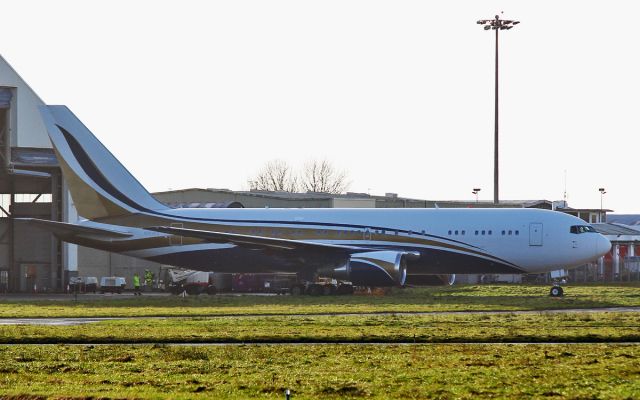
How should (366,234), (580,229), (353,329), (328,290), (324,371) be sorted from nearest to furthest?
(324,371)
(353,329)
(580,229)
(366,234)
(328,290)

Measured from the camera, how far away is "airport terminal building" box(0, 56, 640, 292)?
235ft

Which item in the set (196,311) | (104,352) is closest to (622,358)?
(104,352)

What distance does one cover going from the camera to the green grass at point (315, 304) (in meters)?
45.2

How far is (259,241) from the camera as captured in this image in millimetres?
58469

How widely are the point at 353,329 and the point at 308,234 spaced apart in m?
27.3

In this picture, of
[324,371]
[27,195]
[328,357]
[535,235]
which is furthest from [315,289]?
[324,371]

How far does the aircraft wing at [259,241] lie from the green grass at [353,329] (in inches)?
712

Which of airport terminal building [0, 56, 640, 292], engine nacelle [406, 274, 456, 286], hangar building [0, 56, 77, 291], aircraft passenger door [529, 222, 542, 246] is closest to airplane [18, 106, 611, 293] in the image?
aircraft passenger door [529, 222, 542, 246]

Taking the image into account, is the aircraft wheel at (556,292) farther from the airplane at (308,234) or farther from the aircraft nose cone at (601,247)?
the aircraft nose cone at (601,247)

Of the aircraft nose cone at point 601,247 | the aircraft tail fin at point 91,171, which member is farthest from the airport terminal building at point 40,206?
the aircraft nose cone at point 601,247

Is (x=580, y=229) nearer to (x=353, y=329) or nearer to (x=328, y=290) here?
(x=328, y=290)

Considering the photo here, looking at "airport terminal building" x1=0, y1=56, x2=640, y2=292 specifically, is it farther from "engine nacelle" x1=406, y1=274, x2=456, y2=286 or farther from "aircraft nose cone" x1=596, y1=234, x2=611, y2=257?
"aircraft nose cone" x1=596, y1=234, x2=611, y2=257

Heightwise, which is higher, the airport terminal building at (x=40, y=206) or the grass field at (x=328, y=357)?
the airport terminal building at (x=40, y=206)

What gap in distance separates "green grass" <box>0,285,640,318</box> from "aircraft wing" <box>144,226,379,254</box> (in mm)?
3049
